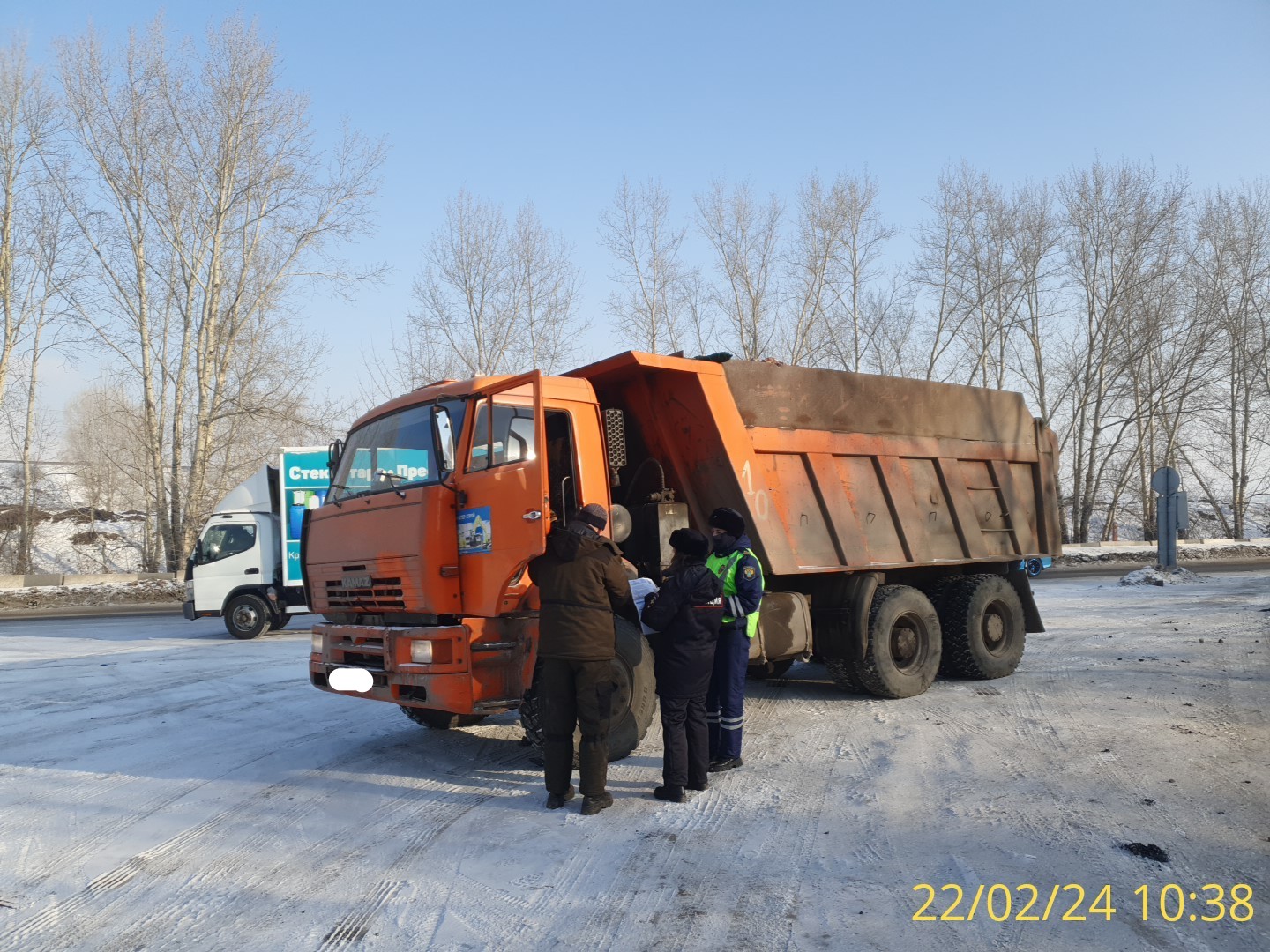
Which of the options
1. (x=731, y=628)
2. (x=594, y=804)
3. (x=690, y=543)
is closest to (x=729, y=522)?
(x=690, y=543)

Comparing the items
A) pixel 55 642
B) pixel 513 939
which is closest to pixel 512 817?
pixel 513 939

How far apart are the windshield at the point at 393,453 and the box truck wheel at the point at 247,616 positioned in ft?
35.2

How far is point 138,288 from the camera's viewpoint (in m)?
27.1

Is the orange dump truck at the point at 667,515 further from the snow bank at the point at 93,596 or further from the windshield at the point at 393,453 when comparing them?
the snow bank at the point at 93,596

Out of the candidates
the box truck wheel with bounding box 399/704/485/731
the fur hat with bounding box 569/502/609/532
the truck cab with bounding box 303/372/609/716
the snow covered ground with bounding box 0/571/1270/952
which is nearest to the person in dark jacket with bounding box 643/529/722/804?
the snow covered ground with bounding box 0/571/1270/952

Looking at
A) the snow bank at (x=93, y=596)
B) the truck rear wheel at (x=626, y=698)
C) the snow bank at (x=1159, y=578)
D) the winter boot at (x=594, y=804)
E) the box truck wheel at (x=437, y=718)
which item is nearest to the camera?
the winter boot at (x=594, y=804)

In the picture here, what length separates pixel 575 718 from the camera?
5.26 metres

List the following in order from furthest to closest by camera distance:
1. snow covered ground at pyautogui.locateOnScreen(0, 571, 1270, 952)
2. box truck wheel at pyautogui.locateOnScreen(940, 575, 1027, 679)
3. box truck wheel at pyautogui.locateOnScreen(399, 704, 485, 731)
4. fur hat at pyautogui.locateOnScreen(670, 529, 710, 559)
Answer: box truck wheel at pyautogui.locateOnScreen(940, 575, 1027, 679), box truck wheel at pyautogui.locateOnScreen(399, 704, 485, 731), fur hat at pyautogui.locateOnScreen(670, 529, 710, 559), snow covered ground at pyautogui.locateOnScreen(0, 571, 1270, 952)

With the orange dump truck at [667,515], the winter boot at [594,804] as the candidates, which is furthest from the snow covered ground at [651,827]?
the orange dump truck at [667,515]

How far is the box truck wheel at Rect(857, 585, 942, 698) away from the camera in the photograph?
310 inches

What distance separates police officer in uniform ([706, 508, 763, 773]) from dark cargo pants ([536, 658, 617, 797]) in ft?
3.07

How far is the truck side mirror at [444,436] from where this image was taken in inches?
235

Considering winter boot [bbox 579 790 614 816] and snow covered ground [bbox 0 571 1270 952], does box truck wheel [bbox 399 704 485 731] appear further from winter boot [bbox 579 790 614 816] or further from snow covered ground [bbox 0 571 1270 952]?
winter boot [bbox 579 790 614 816]

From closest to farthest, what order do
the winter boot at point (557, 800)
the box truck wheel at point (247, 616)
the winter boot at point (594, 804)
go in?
1. the winter boot at point (594, 804)
2. the winter boot at point (557, 800)
3. the box truck wheel at point (247, 616)
